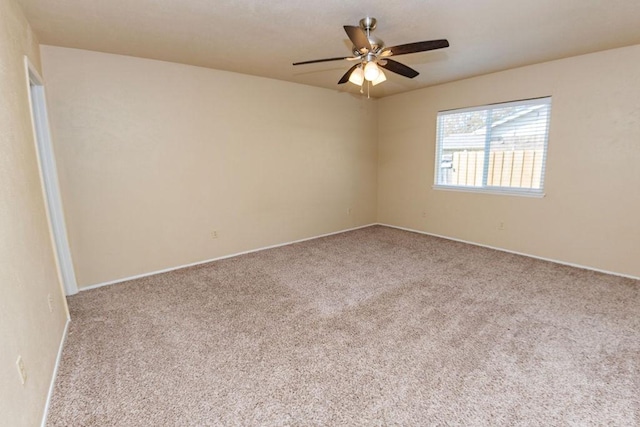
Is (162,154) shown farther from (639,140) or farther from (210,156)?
(639,140)

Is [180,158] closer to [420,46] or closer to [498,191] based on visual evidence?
[420,46]

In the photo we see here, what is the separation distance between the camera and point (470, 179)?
464 centimetres

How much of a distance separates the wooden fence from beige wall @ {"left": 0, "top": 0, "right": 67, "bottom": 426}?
499 cm

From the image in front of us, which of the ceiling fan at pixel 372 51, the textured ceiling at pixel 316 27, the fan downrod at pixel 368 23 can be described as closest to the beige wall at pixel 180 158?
the textured ceiling at pixel 316 27

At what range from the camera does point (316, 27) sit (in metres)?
2.57

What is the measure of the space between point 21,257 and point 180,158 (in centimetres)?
220

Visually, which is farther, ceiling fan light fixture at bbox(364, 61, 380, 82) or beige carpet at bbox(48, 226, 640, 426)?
ceiling fan light fixture at bbox(364, 61, 380, 82)

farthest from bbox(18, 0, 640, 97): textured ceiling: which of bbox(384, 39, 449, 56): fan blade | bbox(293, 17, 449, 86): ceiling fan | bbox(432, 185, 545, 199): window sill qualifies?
bbox(432, 185, 545, 199): window sill

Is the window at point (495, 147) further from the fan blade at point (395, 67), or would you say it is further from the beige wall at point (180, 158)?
the fan blade at point (395, 67)

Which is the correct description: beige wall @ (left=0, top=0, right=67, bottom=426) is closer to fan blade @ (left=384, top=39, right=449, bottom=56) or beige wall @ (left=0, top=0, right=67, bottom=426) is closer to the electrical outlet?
the electrical outlet

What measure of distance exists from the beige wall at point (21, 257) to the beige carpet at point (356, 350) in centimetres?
26

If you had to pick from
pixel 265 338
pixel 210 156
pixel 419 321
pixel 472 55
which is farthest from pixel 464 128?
pixel 265 338

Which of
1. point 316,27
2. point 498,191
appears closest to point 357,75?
point 316,27

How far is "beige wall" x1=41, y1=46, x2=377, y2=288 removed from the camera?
10.2ft
